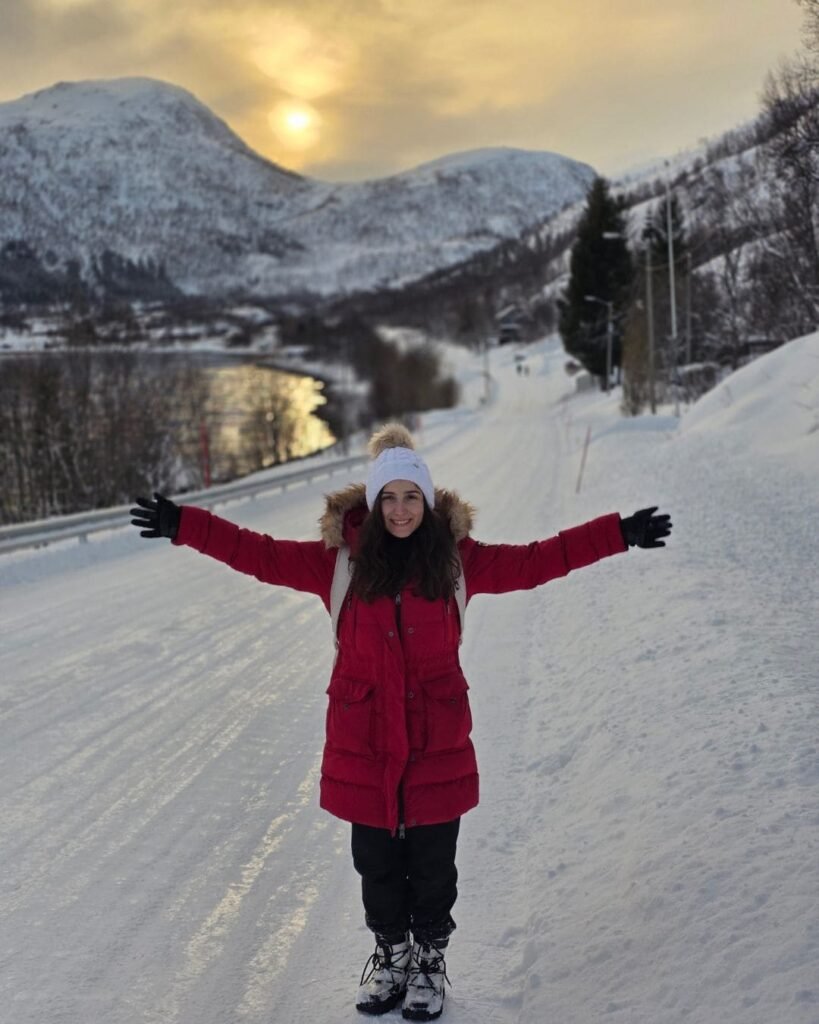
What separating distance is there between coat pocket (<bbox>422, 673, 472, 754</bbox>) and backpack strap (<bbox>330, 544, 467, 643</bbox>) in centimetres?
22

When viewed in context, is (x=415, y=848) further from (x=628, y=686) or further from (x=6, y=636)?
(x=6, y=636)

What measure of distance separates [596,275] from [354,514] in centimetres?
5262

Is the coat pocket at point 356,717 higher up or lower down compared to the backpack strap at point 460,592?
lower down

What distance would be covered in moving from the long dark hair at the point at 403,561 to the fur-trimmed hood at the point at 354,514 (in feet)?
0.28

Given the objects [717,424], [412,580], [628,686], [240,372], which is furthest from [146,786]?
[240,372]

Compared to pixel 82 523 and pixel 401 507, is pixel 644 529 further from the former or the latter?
pixel 82 523

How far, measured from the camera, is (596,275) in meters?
52.4

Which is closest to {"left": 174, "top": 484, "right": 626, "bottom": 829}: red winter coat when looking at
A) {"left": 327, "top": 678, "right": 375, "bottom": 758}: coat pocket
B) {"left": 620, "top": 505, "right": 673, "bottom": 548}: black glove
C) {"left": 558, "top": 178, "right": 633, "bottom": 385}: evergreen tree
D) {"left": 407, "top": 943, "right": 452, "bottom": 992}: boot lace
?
{"left": 327, "top": 678, "right": 375, "bottom": 758}: coat pocket

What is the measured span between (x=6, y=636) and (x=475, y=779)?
20.2 ft

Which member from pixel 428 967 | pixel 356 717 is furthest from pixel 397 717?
pixel 428 967

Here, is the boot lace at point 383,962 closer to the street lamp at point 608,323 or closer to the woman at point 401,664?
the woman at point 401,664

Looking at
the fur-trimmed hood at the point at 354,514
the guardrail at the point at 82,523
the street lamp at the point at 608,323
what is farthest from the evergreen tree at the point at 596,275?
the fur-trimmed hood at the point at 354,514

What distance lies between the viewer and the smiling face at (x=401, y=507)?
9.85 ft

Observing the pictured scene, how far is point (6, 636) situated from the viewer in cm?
780
